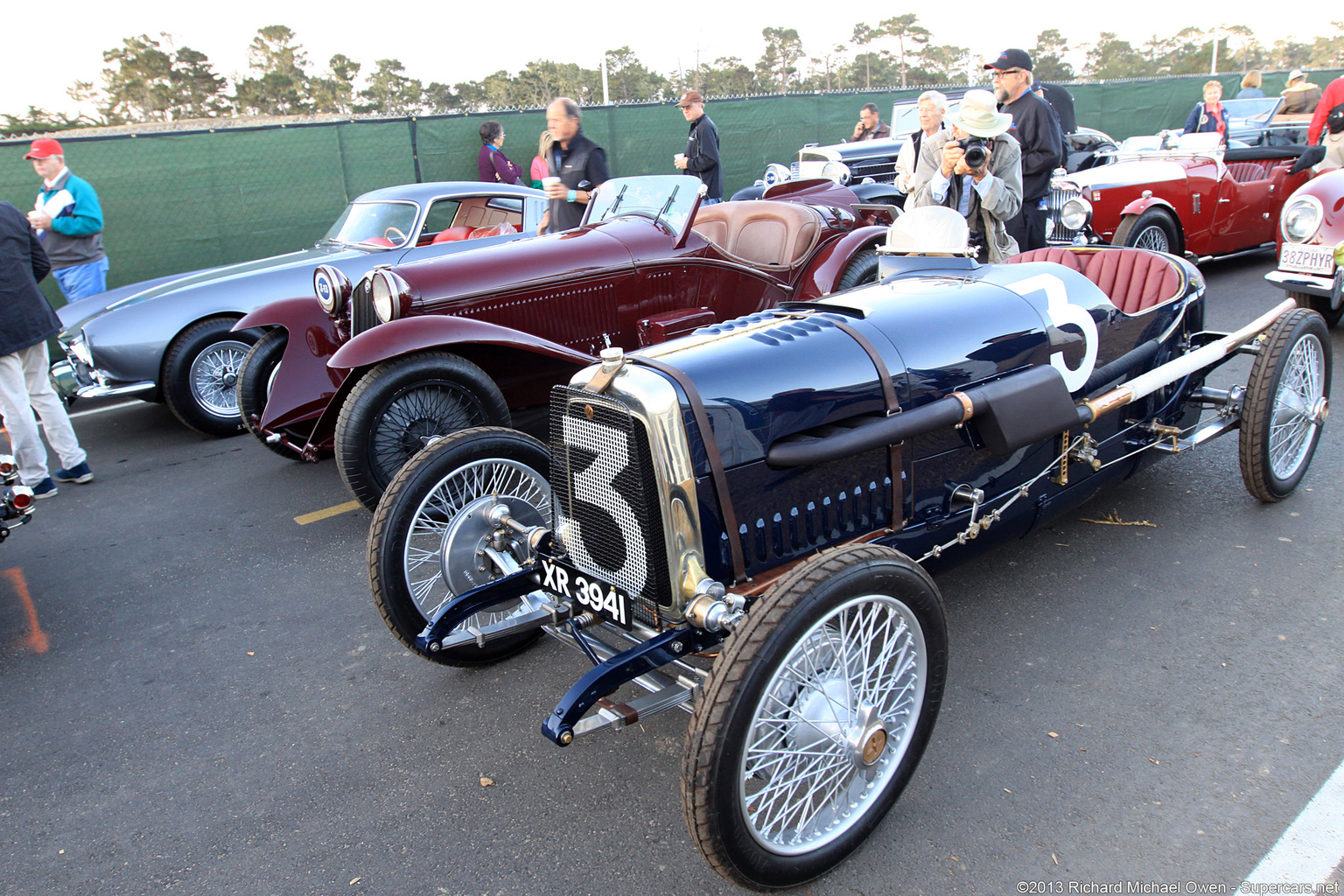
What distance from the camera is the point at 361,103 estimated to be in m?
33.6

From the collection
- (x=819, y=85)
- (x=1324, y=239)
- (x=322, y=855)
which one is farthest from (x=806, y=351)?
(x=819, y=85)

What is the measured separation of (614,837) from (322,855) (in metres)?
0.81

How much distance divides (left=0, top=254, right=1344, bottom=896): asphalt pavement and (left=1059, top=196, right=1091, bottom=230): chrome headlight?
12.7 ft

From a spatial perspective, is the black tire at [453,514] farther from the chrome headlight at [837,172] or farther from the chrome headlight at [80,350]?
the chrome headlight at [837,172]

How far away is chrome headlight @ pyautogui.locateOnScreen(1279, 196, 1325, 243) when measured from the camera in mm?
6039

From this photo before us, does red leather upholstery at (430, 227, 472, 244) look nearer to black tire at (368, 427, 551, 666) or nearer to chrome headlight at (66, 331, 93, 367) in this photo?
chrome headlight at (66, 331, 93, 367)

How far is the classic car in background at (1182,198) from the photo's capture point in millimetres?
7973

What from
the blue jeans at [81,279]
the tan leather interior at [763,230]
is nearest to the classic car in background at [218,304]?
the blue jeans at [81,279]

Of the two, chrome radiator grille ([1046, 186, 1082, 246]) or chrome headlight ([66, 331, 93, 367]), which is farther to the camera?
chrome radiator grille ([1046, 186, 1082, 246])

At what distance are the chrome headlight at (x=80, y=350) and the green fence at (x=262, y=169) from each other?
12.9ft

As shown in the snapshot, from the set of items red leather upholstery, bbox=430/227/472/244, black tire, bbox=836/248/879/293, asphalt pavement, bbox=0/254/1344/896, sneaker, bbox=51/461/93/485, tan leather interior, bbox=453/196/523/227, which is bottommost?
asphalt pavement, bbox=0/254/1344/896

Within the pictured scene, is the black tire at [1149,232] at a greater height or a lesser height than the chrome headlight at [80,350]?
greater

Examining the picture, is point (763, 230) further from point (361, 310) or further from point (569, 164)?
point (361, 310)

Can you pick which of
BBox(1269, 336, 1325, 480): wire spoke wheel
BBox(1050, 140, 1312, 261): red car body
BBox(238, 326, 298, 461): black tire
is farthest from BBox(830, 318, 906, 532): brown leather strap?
BBox(1050, 140, 1312, 261): red car body
